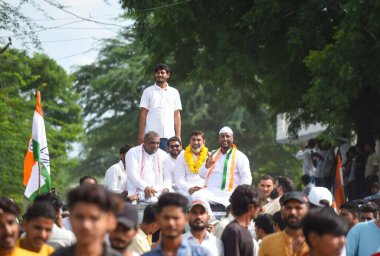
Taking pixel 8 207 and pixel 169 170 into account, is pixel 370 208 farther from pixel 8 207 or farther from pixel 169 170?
pixel 8 207

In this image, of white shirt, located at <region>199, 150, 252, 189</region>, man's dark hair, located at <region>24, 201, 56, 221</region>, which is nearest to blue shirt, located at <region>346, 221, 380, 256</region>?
man's dark hair, located at <region>24, 201, 56, 221</region>

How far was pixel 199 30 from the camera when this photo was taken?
2920 cm

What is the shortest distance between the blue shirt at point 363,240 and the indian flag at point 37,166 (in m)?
7.13

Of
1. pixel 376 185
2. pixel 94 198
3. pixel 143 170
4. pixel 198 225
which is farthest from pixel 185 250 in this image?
pixel 376 185

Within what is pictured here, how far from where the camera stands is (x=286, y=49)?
27.2 metres

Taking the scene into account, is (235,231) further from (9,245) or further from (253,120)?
(253,120)

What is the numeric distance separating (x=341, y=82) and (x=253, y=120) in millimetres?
43099

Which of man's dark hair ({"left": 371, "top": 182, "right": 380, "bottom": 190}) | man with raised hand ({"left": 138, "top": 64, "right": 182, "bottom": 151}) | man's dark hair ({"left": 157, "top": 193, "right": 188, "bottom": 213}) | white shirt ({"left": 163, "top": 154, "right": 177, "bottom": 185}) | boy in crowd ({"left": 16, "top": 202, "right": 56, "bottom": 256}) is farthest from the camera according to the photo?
man's dark hair ({"left": 371, "top": 182, "right": 380, "bottom": 190})

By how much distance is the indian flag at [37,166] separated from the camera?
19.1 metres

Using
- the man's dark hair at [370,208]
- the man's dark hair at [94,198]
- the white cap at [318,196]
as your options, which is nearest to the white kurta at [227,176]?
the man's dark hair at [370,208]

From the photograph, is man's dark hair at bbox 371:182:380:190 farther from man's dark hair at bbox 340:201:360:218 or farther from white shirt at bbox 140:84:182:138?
man's dark hair at bbox 340:201:360:218

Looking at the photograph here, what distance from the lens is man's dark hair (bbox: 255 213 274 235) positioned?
14.2m

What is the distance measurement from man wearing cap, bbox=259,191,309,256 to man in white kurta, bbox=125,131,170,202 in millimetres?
6844

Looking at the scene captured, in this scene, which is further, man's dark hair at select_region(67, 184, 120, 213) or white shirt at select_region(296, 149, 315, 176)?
white shirt at select_region(296, 149, 315, 176)
